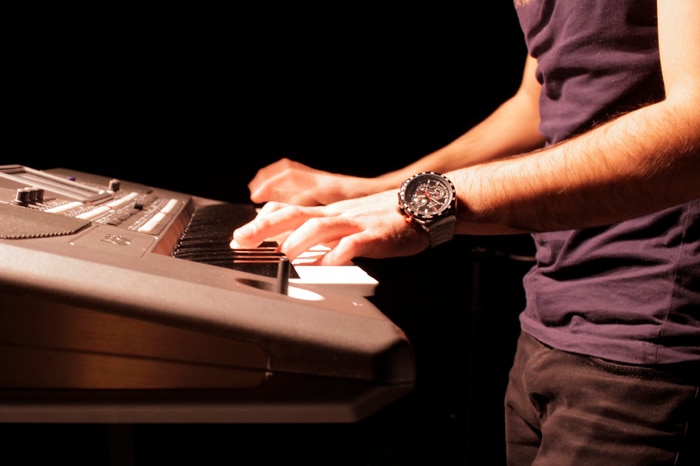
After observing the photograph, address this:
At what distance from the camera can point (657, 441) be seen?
909mm

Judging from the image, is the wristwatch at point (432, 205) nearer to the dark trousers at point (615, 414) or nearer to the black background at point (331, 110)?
the dark trousers at point (615, 414)

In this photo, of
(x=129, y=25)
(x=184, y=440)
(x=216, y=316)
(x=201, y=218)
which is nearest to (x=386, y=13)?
(x=129, y=25)

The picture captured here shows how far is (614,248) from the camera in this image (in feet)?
3.19

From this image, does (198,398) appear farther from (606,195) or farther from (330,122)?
(330,122)

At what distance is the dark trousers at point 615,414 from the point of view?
91 centimetres

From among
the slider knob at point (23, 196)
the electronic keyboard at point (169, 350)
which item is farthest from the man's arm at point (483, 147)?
the electronic keyboard at point (169, 350)

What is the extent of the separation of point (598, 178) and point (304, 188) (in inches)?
27.4

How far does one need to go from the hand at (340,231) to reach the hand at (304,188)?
49 cm

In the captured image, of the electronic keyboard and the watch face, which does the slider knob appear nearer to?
the electronic keyboard

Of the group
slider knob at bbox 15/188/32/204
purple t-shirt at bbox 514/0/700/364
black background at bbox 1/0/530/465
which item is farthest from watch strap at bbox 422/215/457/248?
black background at bbox 1/0/530/465

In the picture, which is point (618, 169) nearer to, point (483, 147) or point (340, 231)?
point (340, 231)

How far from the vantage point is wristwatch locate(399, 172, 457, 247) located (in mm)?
755

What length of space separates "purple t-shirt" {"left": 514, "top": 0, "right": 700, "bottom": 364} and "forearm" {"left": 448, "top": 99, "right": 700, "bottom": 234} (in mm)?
209

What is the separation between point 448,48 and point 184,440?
202cm
